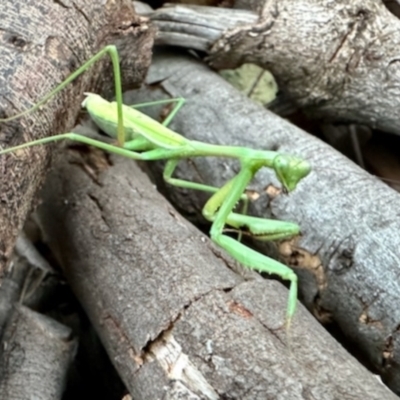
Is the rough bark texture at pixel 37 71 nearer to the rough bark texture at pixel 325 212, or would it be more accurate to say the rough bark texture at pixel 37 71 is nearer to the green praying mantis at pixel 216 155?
the green praying mantis at pixel 216 155

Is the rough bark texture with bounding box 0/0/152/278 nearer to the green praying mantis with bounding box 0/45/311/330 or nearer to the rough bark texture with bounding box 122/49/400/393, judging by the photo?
the green praying mantis with bounding box 0/45/311/330

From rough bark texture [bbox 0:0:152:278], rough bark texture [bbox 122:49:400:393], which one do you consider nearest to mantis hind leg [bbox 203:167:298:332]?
rough bark texture [bbox 122:49:400:393]

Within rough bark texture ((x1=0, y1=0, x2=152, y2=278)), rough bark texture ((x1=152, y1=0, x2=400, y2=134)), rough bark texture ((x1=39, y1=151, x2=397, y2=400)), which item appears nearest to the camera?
rough bark texture ((x1=39, y1=151, x2=397, y2=400))

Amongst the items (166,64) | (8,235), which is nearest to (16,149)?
(8,235)

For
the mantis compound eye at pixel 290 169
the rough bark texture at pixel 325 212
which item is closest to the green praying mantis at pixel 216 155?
the mantis compound eye at pixel 290 169

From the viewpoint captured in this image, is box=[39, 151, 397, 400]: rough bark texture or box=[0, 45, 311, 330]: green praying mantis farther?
box=[0, 45, 311, 330]: green praying mantis

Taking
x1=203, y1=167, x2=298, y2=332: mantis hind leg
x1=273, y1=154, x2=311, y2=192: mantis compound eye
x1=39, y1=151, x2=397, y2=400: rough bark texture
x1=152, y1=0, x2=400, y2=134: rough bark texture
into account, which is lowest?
x1=39, y1=151, x2=397, y2=400: rough bark texture

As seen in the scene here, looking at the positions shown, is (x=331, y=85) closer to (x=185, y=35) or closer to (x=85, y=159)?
(x=185, y=35)

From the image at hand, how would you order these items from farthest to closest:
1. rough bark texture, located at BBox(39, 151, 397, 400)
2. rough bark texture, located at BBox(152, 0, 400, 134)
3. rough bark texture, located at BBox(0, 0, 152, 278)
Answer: rough bark texture, located at BBox(152, 0, 400, 134), rough bark texture, located at BBox(0, 0, 152, 278), rough bark texture, located at BBox(39, 151, 397, 400)

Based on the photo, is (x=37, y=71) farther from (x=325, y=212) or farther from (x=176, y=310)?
(x=325, y=212)
